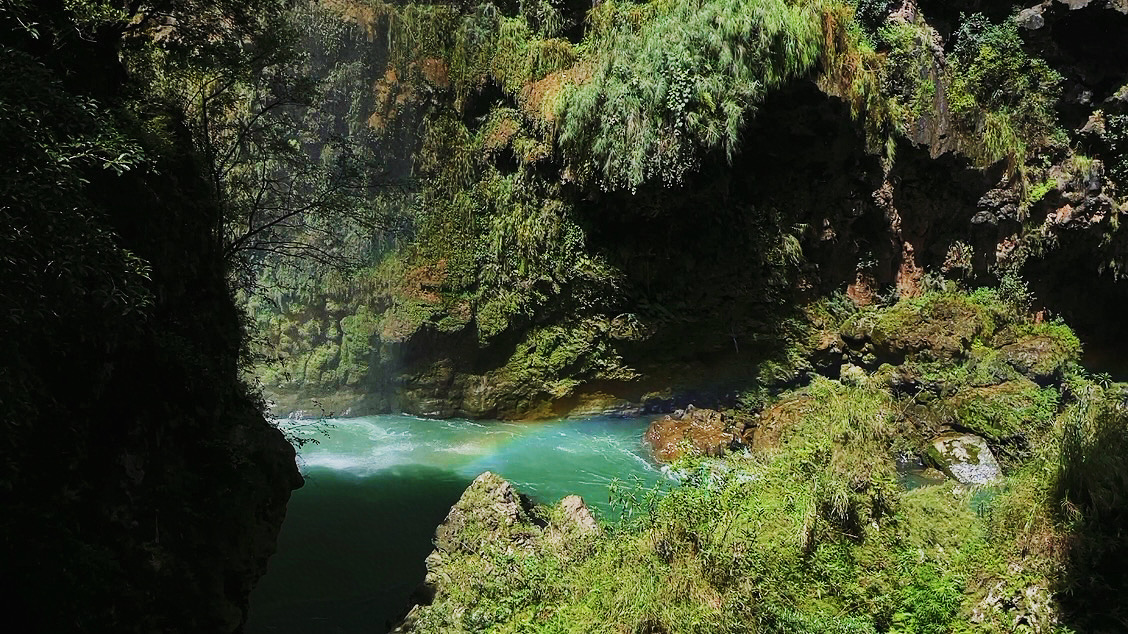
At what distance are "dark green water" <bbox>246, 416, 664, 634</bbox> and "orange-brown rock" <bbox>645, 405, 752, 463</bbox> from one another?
1.20ft

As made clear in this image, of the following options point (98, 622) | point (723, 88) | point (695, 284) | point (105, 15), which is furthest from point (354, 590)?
point (723, 88)

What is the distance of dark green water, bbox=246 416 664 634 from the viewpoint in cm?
738

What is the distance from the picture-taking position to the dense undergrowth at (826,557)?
4812 millimetres

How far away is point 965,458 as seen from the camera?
1023cm

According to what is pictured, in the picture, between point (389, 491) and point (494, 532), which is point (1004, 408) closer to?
point (494, 532)

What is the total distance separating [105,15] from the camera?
487cm

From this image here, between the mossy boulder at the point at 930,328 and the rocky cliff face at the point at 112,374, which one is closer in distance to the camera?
the rocky cliff face at the point at 112,374

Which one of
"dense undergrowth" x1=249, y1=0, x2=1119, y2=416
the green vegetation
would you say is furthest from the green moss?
the green vegetation

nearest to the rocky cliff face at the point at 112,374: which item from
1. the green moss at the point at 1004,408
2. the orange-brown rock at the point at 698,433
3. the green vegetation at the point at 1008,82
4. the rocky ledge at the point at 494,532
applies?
the rocky ledge at the point at 494,532

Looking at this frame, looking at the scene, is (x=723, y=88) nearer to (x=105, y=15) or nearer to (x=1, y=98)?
(x=105, y=15)

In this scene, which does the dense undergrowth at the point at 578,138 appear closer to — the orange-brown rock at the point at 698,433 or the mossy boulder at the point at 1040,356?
the mossy boulder at the point at 1040,356

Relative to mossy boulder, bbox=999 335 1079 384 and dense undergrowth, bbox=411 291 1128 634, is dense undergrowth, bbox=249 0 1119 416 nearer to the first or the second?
mossy boulder, bbox=999 335 1079 384

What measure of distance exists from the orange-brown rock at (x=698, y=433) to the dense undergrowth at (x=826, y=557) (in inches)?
202

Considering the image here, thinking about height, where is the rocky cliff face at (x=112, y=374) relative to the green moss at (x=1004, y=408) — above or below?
above
